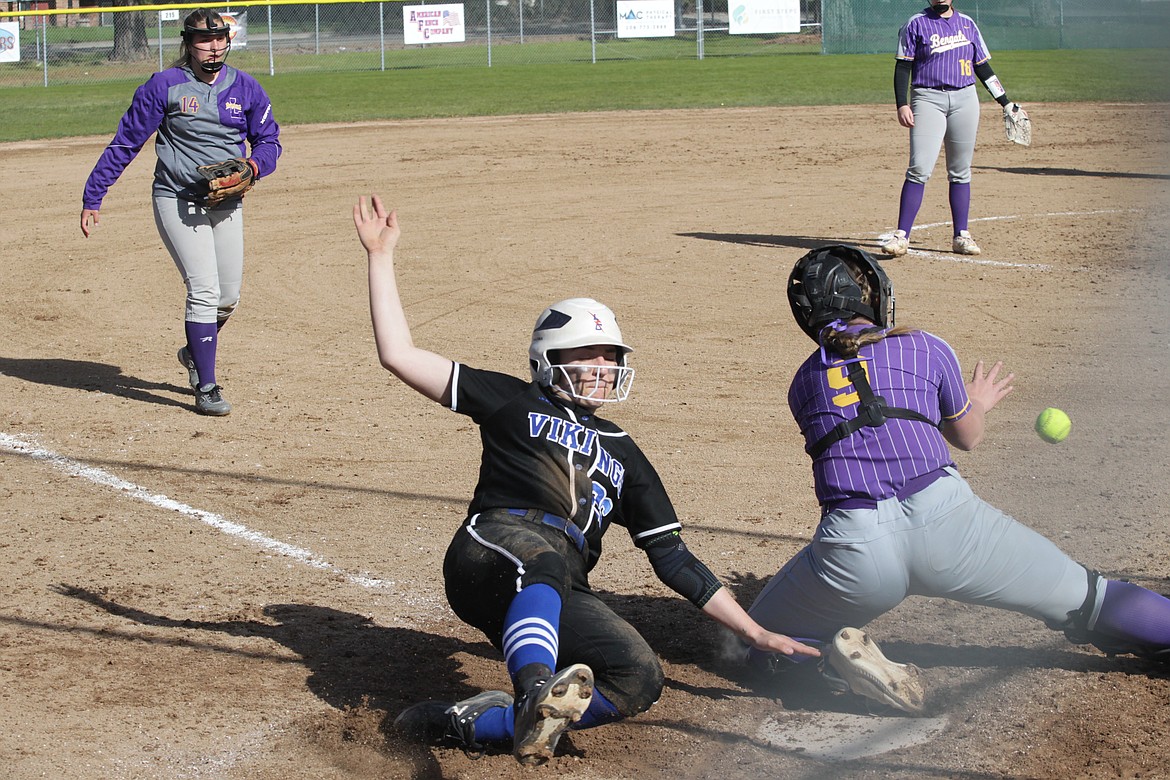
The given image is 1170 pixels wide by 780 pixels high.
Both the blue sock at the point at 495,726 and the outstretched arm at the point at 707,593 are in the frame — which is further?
the outstretched arm at the point at 707,593

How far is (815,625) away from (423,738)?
126cm

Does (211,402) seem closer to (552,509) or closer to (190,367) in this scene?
(190,367)

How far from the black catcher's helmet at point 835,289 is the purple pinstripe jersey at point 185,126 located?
4068mm

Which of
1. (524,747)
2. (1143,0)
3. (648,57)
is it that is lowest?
(524,747)

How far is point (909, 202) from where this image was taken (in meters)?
10.8

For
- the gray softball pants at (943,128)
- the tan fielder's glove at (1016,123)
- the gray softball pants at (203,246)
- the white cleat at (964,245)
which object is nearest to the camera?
the gray softball pants at (203,246)

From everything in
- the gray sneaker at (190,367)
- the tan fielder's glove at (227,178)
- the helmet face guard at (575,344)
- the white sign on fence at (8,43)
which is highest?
the white sign on fence at (8,43)

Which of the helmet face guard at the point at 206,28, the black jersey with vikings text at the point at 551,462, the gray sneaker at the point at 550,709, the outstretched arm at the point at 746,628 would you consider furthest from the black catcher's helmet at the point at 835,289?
the helmet face guard at the point at 206,28

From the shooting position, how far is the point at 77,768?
3650 millimetres

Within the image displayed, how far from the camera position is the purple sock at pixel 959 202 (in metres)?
10.8

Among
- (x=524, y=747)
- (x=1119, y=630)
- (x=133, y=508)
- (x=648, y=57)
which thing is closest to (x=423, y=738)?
(x=524, y=747)

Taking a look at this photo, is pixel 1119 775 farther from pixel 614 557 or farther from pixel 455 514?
pixel 455 514

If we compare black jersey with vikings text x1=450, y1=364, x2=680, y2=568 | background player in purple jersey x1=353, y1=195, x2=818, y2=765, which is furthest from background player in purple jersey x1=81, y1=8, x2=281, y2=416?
black jersey with vikings text x1=450, y1=364, x2=680, y2=568

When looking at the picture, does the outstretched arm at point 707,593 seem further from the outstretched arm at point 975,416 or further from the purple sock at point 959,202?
the purple sock at point 959,202
